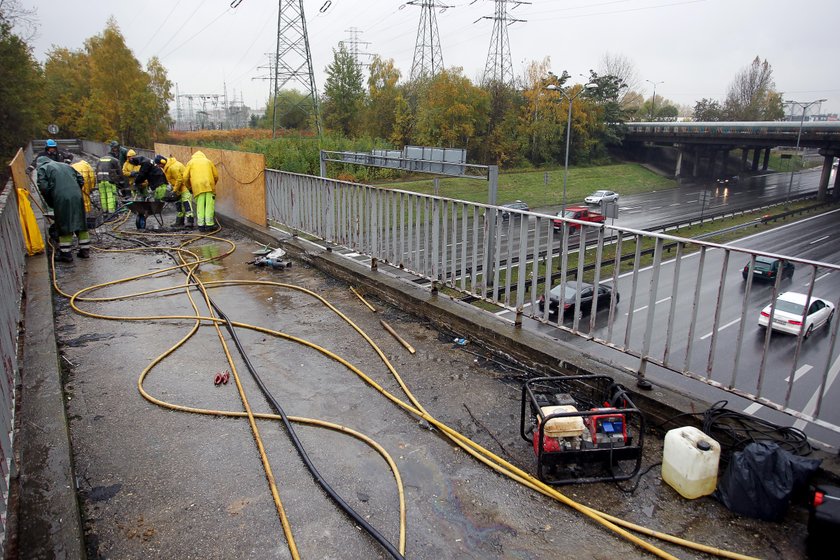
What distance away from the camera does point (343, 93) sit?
52250 millimetres

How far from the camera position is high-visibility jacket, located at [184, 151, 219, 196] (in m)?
10.0

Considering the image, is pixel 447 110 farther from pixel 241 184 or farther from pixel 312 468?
pixel 312 468

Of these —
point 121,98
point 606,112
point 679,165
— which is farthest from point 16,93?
point 679,165

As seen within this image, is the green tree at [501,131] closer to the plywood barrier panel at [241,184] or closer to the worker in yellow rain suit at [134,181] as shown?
the worker in yellow rain suit at [134,181]

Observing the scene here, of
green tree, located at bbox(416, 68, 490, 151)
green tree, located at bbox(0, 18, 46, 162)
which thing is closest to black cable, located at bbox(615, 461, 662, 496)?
green tree, located at bbox(0, 18, 46, 162)

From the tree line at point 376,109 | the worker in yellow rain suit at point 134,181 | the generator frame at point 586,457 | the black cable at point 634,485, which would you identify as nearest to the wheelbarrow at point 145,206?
the worker in yellow rain suit at point 134,181

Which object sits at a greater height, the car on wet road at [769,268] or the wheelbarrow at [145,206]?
the car on wet road at [769,268]

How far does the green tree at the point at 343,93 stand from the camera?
5197cm

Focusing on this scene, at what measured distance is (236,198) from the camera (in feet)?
35.8

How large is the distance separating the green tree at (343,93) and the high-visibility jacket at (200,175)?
4372cm

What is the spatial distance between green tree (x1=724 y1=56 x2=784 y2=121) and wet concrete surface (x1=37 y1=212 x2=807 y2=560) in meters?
94.9

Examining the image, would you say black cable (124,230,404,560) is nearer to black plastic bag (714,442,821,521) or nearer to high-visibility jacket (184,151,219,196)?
black plastic bag (714,442,821,521)

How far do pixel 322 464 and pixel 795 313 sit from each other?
3.17 metres

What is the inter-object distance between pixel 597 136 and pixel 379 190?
62423mm
